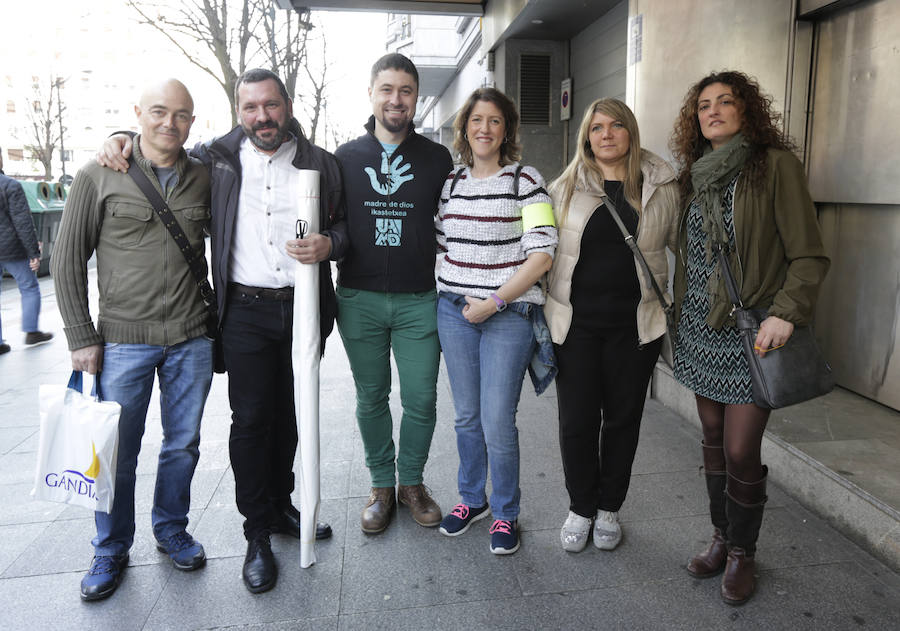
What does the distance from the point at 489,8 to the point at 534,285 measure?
25.2ft

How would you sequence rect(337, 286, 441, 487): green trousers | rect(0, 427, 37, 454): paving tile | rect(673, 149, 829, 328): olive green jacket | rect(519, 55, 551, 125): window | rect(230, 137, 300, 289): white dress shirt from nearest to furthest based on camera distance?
rect(673, 149, 829, 328): olive green jacket
rect(230, 137, 300, 289): white dress shirt
rect(337, 286, 441, 487): green trousers
rect(0, 427, 37, 454): paving tile
rect(519, 55, 551, 125): window

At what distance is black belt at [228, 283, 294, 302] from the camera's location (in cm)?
288

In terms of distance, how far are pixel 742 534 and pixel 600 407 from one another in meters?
0.77

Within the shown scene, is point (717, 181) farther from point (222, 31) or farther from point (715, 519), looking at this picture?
point (222, 31)

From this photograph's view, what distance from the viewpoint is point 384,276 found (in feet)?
10.3

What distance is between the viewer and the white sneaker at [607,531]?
3.09 m

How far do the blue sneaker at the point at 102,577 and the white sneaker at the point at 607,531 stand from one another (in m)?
2.12

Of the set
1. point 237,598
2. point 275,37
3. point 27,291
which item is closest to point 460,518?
point 237,598

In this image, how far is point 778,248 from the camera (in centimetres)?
254

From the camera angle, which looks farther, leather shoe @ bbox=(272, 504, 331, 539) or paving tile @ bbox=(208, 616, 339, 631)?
leather shoe @ bbox=(272, 504, 331, 539)

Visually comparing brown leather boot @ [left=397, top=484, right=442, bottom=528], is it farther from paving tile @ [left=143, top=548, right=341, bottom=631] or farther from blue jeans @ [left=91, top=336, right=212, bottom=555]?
blue jeans @ [left=91, top=336, right=212, bottom=555]

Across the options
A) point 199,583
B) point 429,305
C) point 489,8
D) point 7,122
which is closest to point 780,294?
point 429,305

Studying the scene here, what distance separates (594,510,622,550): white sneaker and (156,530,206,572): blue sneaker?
5.90ft

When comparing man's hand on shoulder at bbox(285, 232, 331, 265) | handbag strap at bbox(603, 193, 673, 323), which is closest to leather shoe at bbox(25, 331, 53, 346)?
man's hand on shoulder at bbox(285, 232, 331, 265)
